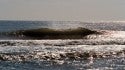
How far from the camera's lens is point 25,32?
300 ft

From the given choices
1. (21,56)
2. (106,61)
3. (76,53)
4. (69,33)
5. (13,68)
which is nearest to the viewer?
(13,68)

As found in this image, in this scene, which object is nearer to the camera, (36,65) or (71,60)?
(36,65)

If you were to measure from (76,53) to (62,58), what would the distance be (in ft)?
12.1

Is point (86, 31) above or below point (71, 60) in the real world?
below

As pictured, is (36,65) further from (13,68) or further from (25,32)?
(25,32)

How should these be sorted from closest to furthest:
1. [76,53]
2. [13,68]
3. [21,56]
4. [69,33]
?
[13,68] < [21,56] < [76,53] < [69,33]

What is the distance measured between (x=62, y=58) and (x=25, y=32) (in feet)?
177

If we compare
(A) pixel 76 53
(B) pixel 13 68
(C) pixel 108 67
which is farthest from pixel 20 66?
(A) pixel 76 53

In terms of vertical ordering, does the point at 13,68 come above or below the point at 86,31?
above

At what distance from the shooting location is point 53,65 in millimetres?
33625

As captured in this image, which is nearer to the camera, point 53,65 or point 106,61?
point 53,65

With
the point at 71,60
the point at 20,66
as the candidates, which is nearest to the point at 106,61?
the point at 71,60

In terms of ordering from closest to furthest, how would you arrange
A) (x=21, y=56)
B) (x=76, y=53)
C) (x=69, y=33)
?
(x=21, y=56) < (x=76, y=53) < (x=69, y=33)

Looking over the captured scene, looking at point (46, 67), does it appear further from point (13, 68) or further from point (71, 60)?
point (71, 60)
